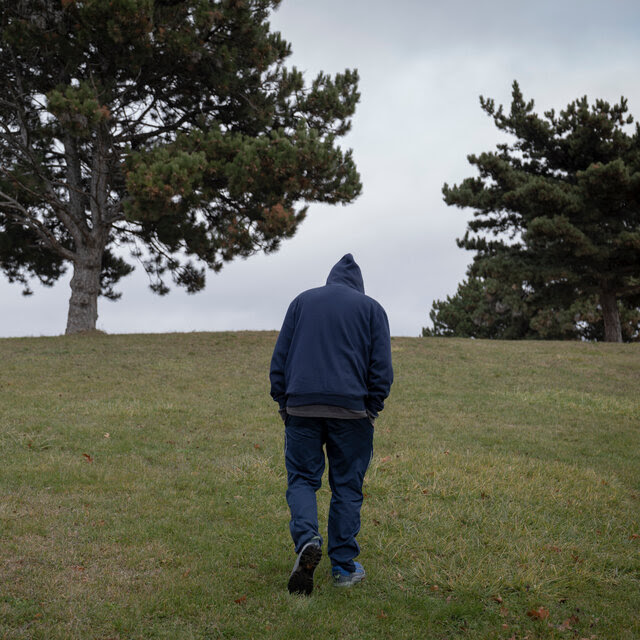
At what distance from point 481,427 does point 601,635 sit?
639cm

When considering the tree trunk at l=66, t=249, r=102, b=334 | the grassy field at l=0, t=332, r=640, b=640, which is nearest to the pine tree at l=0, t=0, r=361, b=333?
the tree trunk at l=66, t=249, r=102, b=334

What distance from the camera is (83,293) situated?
796 inches

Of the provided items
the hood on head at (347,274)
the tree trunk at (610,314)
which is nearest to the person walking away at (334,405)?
the hood on head at (347,274)

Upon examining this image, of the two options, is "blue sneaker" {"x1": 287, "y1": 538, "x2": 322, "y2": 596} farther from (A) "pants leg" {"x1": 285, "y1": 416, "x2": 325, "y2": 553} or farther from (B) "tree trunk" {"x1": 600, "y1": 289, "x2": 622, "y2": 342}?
(B) "tree trunk" {"x1": 600, "y1": 289, "x2": 622, "y2": 342}

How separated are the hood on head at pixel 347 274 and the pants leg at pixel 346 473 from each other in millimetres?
1069

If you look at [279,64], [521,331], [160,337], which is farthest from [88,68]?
[521,331]

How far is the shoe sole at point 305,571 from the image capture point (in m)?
3.92

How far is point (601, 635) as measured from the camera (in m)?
3.88

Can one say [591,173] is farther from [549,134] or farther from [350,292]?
[350,292]

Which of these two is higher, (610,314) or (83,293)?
(610,314)

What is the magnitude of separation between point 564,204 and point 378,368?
2149 cm

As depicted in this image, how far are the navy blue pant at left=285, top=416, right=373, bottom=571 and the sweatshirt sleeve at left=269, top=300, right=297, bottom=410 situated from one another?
22 cm

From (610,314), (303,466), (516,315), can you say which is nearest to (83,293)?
(303,466)

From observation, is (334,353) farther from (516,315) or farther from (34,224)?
(516,315)
